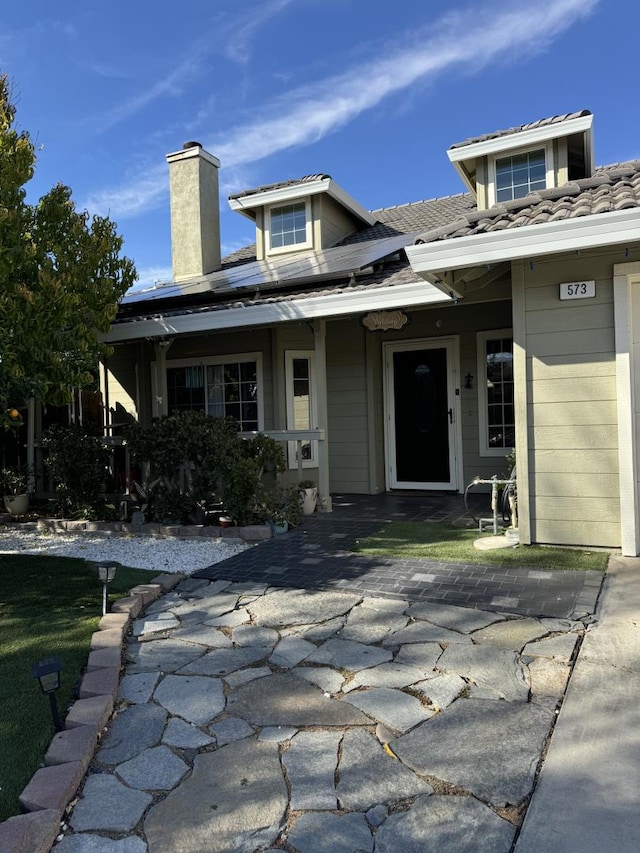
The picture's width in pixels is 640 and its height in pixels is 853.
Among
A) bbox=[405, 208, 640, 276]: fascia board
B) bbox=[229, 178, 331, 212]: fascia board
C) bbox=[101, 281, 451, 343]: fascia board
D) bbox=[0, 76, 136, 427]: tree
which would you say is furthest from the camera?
bbox=[229, 178, 331, 212]: fascia board

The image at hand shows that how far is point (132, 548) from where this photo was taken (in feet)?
20.6

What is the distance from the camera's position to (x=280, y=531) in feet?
21.2

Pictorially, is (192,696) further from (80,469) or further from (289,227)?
(289,227)

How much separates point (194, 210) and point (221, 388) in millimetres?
3783

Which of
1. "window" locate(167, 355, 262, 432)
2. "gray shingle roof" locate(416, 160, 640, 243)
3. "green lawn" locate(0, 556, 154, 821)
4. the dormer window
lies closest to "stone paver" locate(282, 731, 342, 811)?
"green lawn" locate(0, 556, 154, 821)

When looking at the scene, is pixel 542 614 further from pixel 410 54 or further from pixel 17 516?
pixel 410 54

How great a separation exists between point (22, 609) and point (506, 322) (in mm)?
6748

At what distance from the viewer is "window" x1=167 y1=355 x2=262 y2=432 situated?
9188mm

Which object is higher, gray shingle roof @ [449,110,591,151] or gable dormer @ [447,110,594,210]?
gray shingle roof @ [449,110,591,151]

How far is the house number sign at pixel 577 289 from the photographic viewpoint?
490 cm

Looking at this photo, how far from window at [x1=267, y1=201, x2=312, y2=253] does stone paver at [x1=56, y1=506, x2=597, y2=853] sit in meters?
7.34

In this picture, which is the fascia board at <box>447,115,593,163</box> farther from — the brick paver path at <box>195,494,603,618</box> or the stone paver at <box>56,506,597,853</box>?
the stone paver at <box>56,506,597,853</box>

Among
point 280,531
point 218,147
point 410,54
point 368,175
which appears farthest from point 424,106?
point 280,531

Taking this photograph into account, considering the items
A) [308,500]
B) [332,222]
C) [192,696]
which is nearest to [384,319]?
[308,500]
